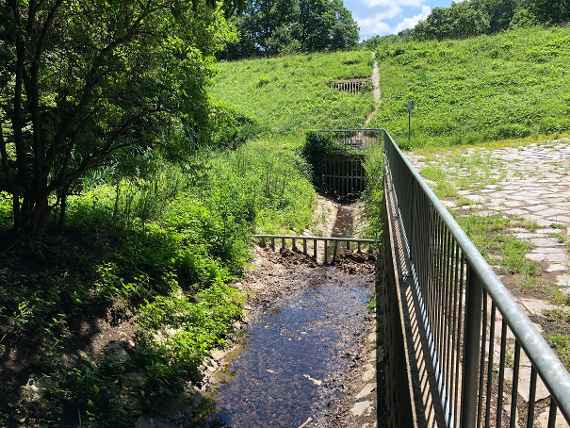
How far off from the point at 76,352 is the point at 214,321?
2410 millimetres

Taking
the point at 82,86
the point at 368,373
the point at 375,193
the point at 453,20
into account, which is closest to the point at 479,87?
the point at 375,193

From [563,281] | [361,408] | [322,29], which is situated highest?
[322,29]

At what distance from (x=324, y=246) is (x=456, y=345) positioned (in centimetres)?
876

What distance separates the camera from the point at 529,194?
30.8 feet

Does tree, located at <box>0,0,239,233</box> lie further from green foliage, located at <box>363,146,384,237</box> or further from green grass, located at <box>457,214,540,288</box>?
green foliage, located at <box>363,146,384,237</box>

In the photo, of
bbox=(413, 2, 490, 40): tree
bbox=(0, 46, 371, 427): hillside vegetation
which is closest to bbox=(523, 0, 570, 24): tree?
bbox=(413, 2, 490, 40): tree

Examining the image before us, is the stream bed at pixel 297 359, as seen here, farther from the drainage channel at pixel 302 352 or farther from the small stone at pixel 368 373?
the small stone at pixel 368 373

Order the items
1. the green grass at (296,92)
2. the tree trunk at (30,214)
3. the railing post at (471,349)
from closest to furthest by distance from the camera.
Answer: the railing post at (471,349) < the tree trunk at (30,214) < the green grass at (296,92)

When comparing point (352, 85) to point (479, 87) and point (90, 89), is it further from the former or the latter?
point (90, 89)

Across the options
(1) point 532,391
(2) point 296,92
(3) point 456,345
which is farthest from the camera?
(2) point 296,92

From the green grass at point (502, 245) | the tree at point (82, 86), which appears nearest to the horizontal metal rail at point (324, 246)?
the green grass at point (502, 245)

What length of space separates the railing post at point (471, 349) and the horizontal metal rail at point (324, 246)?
8.66 m

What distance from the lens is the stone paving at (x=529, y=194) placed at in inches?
210

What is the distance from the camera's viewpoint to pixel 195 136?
7.78 meters
